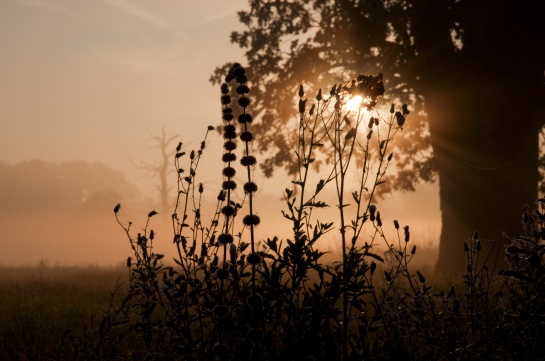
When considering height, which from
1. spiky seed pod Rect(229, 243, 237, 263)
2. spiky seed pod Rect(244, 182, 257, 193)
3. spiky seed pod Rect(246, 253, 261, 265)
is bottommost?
spiky seed pod Rect(246, 253, 261, 265)

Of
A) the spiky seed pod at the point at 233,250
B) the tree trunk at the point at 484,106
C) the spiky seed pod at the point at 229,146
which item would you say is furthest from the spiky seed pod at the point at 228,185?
the tree trunk at the point at 484,106

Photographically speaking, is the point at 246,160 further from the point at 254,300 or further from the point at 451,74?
the point at 451,74

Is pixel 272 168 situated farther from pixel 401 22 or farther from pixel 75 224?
pixel 75 224

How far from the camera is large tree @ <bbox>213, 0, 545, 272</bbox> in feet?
32.9

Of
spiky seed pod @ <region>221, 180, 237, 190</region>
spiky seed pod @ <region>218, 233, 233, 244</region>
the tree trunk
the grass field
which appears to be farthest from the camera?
the tree trunk

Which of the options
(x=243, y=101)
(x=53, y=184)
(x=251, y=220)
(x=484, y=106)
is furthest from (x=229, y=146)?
(x=53, y=184)

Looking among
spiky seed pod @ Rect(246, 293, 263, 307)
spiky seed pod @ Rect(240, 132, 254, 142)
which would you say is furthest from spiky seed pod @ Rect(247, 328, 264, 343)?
spiky seed pod @ Rect(240, 132, 254, 142)

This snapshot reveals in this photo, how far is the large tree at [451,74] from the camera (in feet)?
32.9

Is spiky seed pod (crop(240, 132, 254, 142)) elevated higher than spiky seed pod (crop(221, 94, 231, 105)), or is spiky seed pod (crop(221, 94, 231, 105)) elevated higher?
spiky seed pod (crop(221, 94, 231, 105))

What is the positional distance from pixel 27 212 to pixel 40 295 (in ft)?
318

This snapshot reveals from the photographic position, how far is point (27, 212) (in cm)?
9788

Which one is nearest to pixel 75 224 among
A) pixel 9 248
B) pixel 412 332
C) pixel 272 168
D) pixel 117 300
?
pixel 9 248

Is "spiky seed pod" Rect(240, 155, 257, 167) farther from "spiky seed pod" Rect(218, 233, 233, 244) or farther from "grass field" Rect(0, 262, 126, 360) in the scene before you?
"grass field" Rect(0, 262, 126, 360)

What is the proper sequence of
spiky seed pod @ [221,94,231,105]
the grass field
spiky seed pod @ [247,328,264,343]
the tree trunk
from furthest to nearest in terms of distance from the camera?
1. the tree trunk
2. the grass field
3. spiky seed pod @ [221,94,231,105]
4. spiky seed pod @ [247,328,264,343]
